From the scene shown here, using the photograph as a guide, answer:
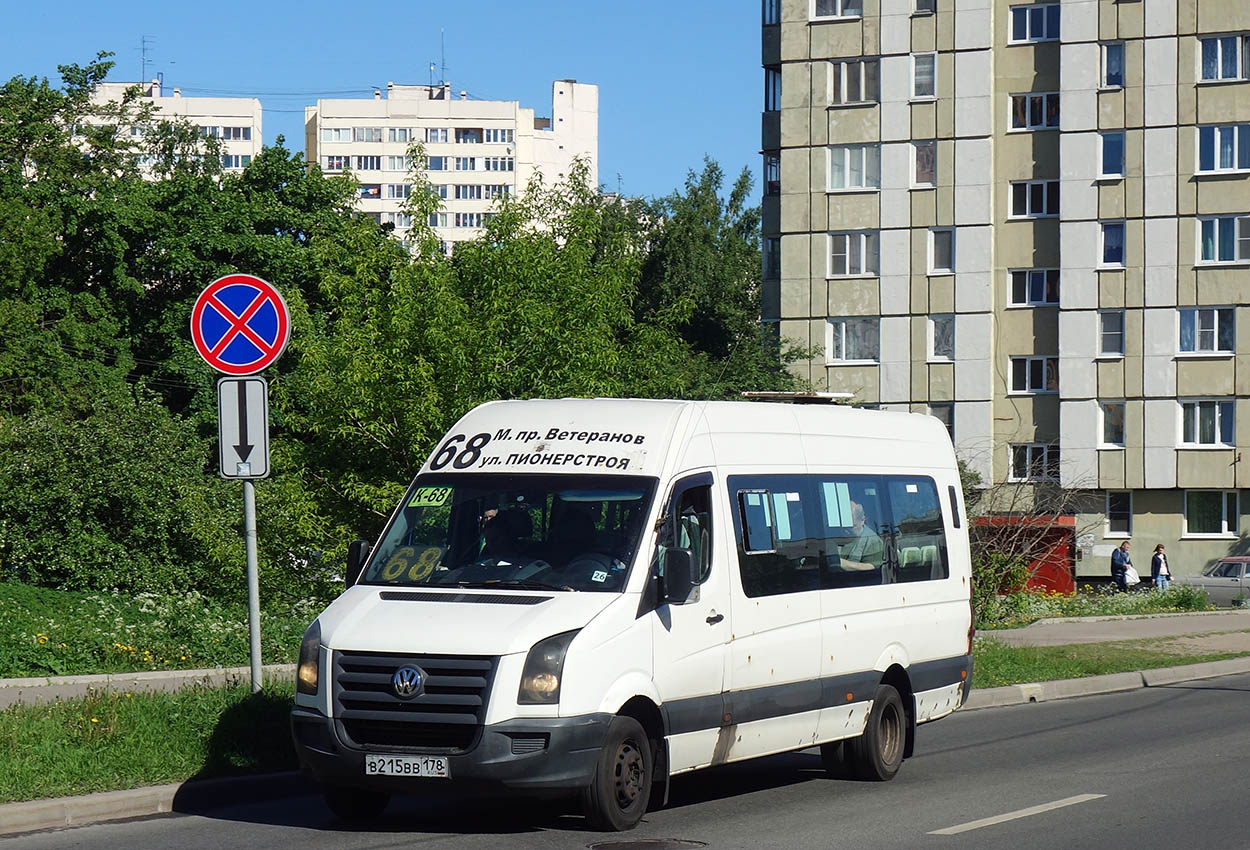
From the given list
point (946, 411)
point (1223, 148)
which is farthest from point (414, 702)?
point (1223, 148)

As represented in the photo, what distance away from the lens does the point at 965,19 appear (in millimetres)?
56969

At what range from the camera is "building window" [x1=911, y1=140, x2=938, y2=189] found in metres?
57.5

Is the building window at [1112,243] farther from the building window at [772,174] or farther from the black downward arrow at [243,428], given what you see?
the black downward arrow at [243,428]

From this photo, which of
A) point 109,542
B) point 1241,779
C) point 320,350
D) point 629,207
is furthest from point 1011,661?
point 629,207

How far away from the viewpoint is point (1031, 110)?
188 ft

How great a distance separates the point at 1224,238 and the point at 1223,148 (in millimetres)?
2886

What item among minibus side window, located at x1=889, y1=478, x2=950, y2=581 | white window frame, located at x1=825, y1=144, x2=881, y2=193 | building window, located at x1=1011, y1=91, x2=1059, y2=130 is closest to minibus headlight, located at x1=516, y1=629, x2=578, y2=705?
minibus side window, located at x1=889, y1=478, x2=950, y2=581

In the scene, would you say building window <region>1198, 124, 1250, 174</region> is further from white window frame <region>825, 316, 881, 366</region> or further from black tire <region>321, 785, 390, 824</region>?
black tire <region>321, 785, 390, 824</region>

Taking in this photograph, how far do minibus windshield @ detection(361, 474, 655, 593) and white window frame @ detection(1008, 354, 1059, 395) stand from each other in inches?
1922

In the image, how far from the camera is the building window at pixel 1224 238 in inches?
2140

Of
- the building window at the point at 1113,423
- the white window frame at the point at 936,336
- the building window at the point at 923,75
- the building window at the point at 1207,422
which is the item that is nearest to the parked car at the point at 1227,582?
the building window at the point at 1207,422

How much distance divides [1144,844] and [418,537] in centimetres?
442

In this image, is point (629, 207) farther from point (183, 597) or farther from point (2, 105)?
point (183, 597)

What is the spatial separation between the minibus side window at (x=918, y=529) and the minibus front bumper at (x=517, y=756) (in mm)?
4153
